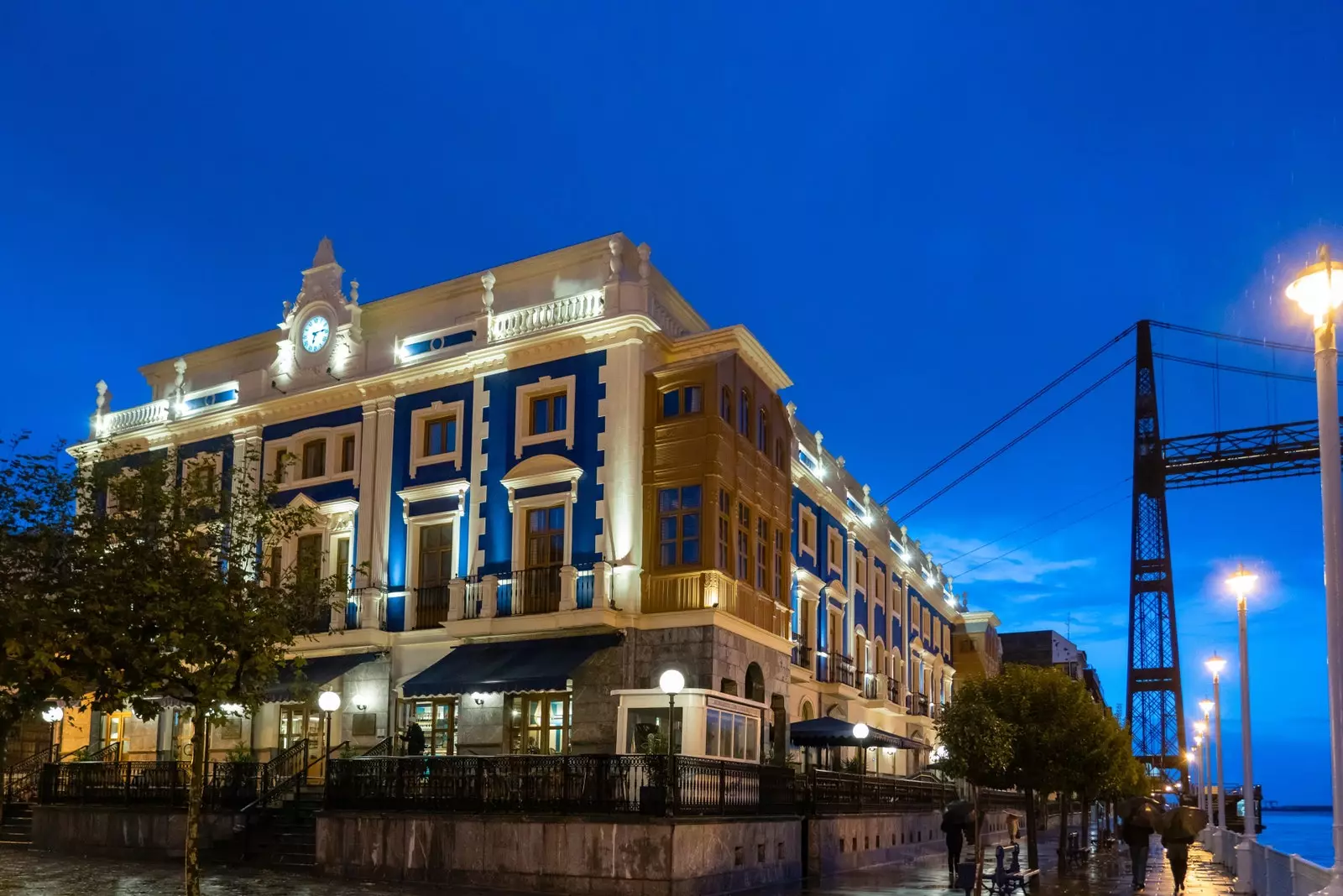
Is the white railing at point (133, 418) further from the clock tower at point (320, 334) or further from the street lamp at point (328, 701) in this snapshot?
the street lamp at point (328, 701)

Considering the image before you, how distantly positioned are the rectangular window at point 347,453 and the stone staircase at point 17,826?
10364 millimetres

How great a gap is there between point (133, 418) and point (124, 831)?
13446 mm

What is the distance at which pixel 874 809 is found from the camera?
30141 millimetres

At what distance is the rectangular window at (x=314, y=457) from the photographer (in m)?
32.2

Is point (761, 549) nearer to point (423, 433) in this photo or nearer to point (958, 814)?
point (958, 814)

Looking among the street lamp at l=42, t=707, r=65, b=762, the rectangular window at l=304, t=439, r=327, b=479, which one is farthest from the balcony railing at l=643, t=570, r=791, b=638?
the street lamp at l=42, t=707, r=65, b=762

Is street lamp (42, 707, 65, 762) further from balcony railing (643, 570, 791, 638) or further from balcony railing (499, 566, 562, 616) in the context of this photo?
balcony railing (643, 570, 791, 638)

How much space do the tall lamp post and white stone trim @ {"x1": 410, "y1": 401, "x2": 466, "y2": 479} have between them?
21.4 meters

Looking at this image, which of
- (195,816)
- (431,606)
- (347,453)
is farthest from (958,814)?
(195,816)

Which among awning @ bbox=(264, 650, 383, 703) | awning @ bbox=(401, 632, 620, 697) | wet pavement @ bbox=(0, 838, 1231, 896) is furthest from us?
awning @ bbox=(264, 650, 383, 703)

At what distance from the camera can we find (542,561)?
2784cm

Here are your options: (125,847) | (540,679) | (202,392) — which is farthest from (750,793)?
(202,392)

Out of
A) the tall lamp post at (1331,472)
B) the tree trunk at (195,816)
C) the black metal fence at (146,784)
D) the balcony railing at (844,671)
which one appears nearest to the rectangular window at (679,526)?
the black metal fence at (146,784)

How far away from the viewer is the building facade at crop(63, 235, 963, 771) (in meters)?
26.3
